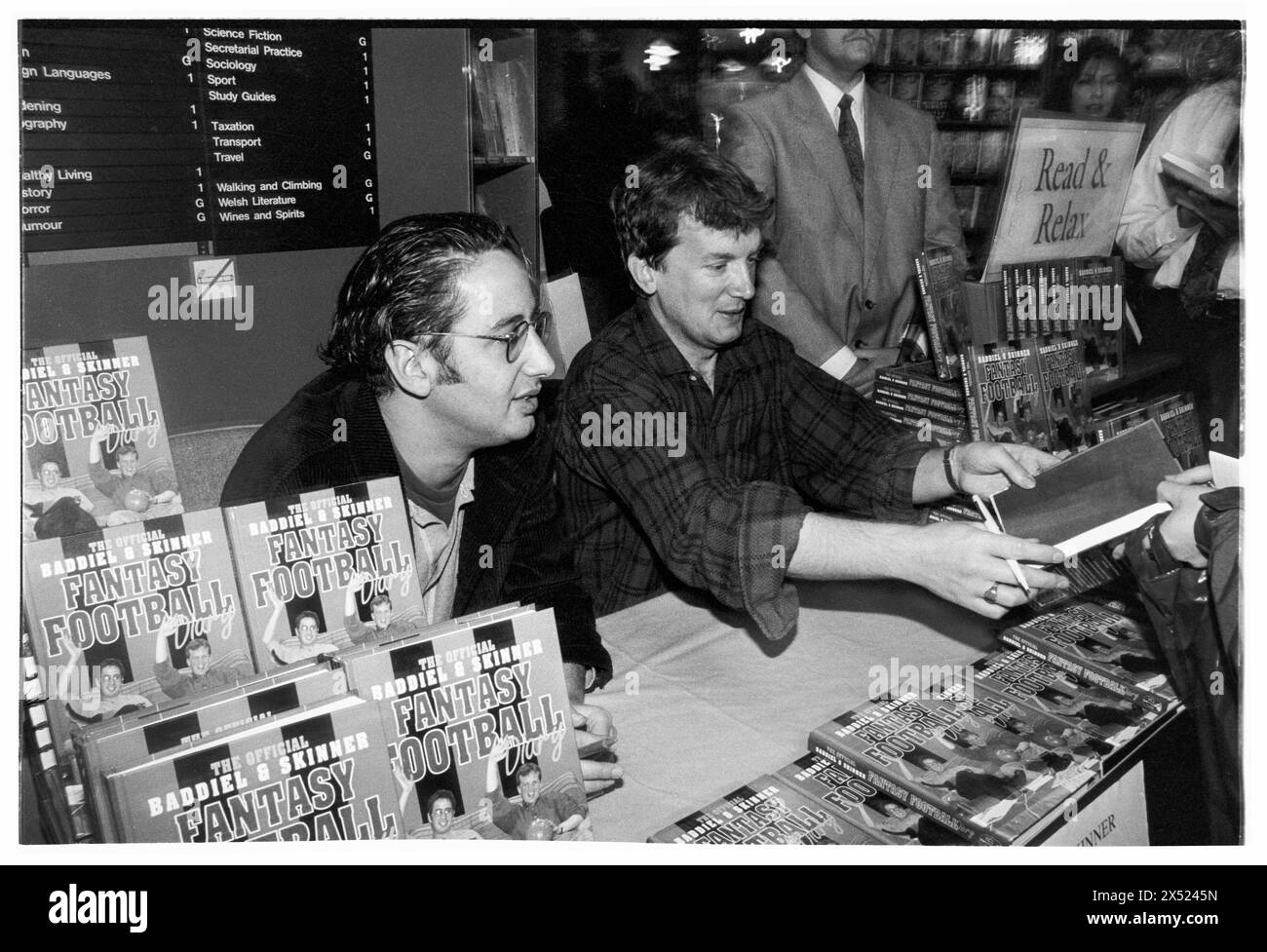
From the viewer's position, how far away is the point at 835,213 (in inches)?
87.4

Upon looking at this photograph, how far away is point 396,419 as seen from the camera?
1833 millimetres

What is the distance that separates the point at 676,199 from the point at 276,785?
1347mm

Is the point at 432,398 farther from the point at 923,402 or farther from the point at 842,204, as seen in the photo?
the point at 923,402

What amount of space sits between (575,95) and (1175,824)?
182 cm

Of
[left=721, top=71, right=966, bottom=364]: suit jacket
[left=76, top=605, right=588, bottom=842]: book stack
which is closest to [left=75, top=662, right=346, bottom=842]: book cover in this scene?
[left=76, top=605, right=588, bottom=842]: book stack

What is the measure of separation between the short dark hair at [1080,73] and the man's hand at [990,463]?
2.54 feet

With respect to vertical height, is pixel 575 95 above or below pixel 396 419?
above

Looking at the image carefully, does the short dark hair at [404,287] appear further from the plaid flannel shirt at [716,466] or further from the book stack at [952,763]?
the book stack at [952,763]

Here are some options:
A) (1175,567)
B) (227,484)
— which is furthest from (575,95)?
(1175,567)

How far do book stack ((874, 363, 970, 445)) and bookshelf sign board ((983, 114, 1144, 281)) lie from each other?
282 millimetres

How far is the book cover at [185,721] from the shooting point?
1.30m

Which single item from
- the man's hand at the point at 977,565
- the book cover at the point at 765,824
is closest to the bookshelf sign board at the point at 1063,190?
the man's hand at the point at 977,565
